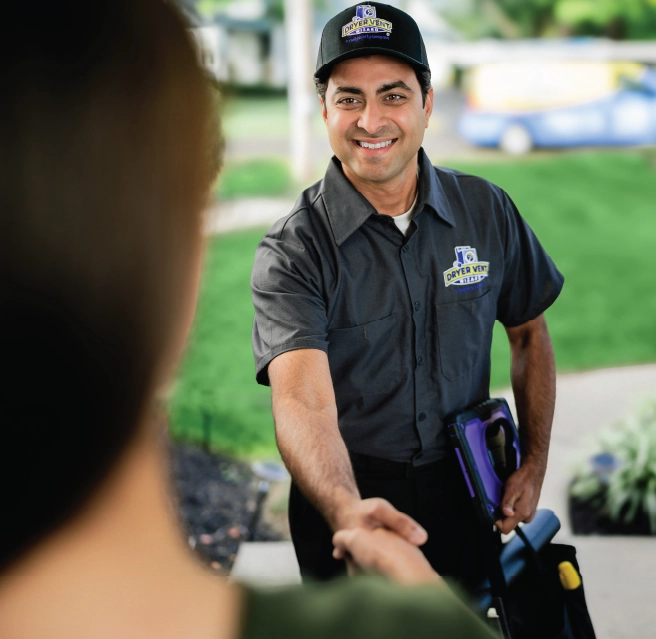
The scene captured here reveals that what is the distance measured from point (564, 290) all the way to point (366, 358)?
249 inches

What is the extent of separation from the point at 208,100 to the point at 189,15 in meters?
0.07

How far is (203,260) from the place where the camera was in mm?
665

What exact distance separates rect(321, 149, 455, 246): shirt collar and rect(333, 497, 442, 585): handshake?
3.45 ft

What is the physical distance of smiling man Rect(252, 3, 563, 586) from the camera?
2.12 metres

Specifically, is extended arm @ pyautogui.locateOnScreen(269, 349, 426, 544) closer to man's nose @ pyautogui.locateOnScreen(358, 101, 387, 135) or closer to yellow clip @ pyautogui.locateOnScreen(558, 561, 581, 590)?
man's nose @ pyautogui.locateOnScreen(358, 101, 387, 135)

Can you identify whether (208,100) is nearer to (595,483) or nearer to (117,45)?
(117,45)

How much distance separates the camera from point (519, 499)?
2.29 meters

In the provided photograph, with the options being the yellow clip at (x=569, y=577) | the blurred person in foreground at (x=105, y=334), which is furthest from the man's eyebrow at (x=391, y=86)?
the blurred person in foreground at (x=105, y=334)

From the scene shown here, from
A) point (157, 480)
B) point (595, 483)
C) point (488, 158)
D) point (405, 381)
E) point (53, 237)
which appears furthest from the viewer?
point (488, 158)

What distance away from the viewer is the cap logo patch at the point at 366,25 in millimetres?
2199

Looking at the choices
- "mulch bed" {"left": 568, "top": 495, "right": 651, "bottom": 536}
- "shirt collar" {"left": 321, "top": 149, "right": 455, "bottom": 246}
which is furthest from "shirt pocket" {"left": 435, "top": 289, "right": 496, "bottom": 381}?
"mulch bed" {"left": 568, "top": 495, "right": 651, "bottom": 536}

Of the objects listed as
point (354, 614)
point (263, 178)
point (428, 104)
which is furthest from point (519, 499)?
point (263, 178)

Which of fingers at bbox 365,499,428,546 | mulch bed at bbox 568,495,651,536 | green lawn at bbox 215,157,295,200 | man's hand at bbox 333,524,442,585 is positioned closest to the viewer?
man's hand at bbox 333,524,442,585

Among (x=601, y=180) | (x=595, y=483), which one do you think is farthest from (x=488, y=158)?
(x=595, y=483)
